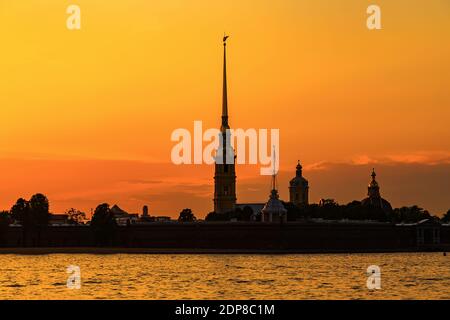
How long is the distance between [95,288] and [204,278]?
→ 9518mm

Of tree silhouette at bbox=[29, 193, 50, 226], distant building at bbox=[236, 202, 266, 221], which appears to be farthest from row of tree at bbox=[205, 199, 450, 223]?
tree silhouette at bbox=[29, 193, 50, 226]

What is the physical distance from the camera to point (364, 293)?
40.0 meters

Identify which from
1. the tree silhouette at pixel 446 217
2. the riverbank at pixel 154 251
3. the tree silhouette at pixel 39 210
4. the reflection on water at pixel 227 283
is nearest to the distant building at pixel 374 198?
the tree silhouette at pixel 446 217

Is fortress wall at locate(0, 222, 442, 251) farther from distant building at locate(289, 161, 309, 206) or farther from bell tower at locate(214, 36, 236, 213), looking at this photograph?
distant building at locate(289, 161, 309, 206)

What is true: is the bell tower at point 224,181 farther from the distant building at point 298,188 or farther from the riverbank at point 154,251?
the riverbank at point 154,251

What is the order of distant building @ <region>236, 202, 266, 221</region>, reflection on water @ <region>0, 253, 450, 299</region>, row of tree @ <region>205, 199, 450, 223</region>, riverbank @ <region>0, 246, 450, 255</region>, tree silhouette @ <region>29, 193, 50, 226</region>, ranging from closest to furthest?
reflection on water @ <region>0, 253, 450, 299</region> → riverbank @ <region>0, 246, 450, 255</region> → tree silhouette @ <region>29, 193, 50, 226</region> → row of tree @ <region>205, 199, 450, 223</region> → distant building @ <region>236, 202, 266, 221</region>

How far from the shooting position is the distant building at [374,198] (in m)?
132

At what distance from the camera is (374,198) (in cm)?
13325

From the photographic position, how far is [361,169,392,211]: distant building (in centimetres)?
13175

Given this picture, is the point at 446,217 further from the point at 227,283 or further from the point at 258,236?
the point at 227,283

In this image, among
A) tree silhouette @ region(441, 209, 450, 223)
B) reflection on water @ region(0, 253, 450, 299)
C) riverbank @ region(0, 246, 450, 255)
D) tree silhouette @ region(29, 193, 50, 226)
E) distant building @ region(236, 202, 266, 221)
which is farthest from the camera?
tree silhouette @ region(441, 209, 450, 223)

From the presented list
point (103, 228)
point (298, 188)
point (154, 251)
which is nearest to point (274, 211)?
point (154, 251)

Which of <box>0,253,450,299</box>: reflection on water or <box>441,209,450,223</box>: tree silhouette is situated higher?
<box>441,209,450,223</box>: tree silhouette
